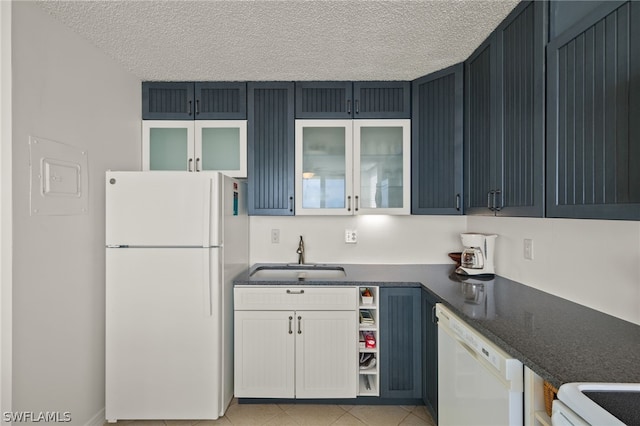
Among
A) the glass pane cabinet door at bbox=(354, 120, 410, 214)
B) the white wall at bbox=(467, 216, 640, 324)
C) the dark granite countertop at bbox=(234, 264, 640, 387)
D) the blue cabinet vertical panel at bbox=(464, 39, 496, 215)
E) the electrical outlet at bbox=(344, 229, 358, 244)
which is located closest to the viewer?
the dark granite countertop at bbox=(234, 264, 640, 387)

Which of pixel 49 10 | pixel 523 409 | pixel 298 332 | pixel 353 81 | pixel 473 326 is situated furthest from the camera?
pixel 353 81

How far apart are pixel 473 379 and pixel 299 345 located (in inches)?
45.5

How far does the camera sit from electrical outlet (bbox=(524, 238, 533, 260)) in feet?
6.45

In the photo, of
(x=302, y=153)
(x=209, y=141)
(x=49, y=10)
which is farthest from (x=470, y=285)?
(x=49, y=10)

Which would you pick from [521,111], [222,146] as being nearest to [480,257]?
[521,111]

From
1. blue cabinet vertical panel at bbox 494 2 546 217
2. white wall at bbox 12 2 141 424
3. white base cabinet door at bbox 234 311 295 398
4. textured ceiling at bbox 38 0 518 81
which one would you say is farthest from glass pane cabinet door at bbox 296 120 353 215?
white wall at bbox 12 2 141 424

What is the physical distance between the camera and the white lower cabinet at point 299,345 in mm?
2205

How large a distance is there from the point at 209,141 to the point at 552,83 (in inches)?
86.6

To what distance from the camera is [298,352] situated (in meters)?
2.21

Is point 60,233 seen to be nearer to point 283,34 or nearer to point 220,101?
point 220,101

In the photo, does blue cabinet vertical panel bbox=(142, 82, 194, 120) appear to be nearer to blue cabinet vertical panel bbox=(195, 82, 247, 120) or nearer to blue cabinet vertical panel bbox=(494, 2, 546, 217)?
blue cabinet vertical panel bbox=(195, 82, 247, 120)

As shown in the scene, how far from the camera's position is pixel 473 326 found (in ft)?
4.50

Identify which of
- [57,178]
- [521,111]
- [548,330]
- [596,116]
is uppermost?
[521,111]

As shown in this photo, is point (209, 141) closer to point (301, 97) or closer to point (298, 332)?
point (301, 97)
